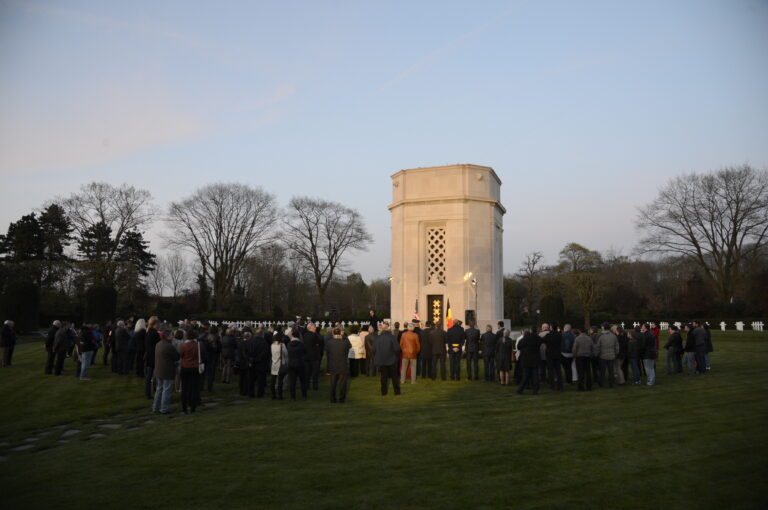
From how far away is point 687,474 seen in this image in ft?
18.0

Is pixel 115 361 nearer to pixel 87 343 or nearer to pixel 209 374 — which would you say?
pixel 87 343

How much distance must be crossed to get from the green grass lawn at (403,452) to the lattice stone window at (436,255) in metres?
14.9

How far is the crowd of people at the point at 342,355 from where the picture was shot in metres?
10.9

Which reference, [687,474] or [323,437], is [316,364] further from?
[687,474]

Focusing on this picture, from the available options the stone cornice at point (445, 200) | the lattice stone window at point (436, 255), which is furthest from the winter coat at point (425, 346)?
the stone cornice at point (445, 200)

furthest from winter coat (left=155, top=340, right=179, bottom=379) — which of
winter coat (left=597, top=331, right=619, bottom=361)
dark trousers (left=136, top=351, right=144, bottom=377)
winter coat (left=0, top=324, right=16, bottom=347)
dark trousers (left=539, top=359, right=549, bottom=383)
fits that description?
winter coat (left=597, top=331, right=619, bottom=361)

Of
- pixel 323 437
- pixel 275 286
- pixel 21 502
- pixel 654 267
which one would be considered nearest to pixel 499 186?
pixel 323 437

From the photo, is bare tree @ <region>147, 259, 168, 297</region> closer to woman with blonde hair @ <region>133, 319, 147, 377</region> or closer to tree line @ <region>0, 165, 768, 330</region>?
tree line @ <region>0, 165, 768, 330</region>

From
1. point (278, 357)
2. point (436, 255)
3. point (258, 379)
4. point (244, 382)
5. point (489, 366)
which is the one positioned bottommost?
point (244, 382)

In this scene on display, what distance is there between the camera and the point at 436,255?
26453 millimetres

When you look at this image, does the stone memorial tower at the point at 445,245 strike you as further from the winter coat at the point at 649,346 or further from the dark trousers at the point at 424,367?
the winter coat at the point at 649,346

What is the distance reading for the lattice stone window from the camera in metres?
26.3

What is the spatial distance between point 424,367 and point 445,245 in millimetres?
11938

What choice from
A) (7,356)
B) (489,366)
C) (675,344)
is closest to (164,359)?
(489,366)
